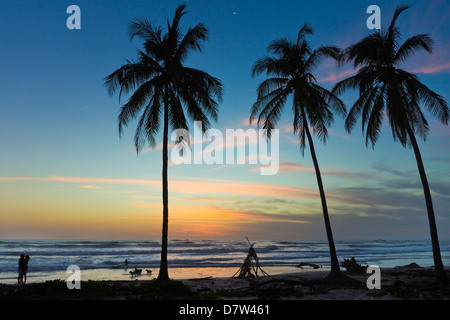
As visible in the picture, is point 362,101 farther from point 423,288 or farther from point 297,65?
point 423,288

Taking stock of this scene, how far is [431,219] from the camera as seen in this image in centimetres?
1530

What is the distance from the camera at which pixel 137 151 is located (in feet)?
58.7

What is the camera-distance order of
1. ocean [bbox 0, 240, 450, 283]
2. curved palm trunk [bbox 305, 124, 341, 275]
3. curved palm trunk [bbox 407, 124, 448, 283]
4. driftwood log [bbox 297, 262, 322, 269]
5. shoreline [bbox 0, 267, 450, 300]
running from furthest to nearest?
driftwood log [bbox 297, 262, 322, 269] → ocean [bbox 0, 240, 450, 283] → curved palm trunk [bbox 305, 124, 341, 275] → curved palm trunk [bbox 407, 124, 448, 283] → shoreline [bbox 0, 267, 450, 300]

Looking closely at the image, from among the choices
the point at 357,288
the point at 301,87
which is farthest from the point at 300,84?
the point at 357,288

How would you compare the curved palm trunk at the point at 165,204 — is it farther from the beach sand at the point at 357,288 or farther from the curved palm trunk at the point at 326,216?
the curved palm trunk at the point at 326,216

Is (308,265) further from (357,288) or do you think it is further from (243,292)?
(243,292)

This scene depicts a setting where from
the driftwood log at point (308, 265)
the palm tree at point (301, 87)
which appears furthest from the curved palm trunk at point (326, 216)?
the driftwood log at point (308, 265)

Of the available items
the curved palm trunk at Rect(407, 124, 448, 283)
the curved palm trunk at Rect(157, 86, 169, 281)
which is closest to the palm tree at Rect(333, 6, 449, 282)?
the curved palm trunk at Rect(407, 124, 448, 283)

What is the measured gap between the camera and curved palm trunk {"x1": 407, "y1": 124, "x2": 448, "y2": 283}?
14.7 metres

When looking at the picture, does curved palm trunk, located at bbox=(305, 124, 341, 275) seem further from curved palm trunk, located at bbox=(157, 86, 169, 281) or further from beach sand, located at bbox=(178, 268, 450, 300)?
curved palm trunk, located at bbox=(157, 86, 169, 281)

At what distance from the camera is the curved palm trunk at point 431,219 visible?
14.7 meters
